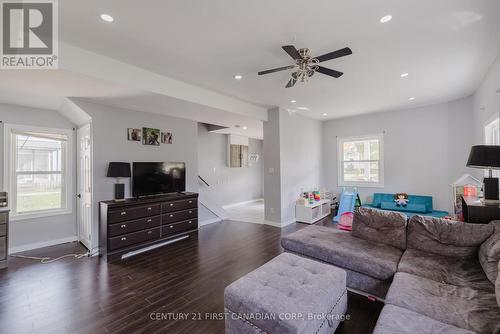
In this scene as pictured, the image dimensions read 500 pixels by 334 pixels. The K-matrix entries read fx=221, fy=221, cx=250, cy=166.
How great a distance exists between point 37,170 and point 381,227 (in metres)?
5.76

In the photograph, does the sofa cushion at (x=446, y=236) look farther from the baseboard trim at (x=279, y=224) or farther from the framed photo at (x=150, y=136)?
the framed photo at (x=150, y=136)

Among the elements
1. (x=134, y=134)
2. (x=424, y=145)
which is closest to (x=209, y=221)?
(x=134, y=134)

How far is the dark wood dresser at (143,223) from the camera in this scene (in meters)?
3.47

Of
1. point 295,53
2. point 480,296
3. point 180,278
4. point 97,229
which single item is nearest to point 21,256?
point 97,229

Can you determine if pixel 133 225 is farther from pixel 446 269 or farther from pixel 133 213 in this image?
pixel 446 269

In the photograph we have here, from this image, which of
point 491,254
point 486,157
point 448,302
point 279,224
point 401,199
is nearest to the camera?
point 448,302

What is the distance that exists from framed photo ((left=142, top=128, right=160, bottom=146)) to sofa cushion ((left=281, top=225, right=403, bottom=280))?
326cm

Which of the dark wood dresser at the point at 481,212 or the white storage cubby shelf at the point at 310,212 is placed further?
the white storage cubby shelf at the point at 310,212

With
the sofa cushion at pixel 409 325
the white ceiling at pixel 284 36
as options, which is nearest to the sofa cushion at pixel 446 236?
the sofa cushion at pixel 409 325

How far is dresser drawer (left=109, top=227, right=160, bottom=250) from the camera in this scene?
11.3 ft

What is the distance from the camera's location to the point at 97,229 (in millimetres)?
3777

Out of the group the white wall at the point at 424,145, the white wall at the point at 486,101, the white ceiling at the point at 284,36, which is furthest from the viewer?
the white wall at the point at 424,145

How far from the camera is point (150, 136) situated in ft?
14.8

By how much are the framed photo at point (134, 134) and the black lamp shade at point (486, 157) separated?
501 cm
